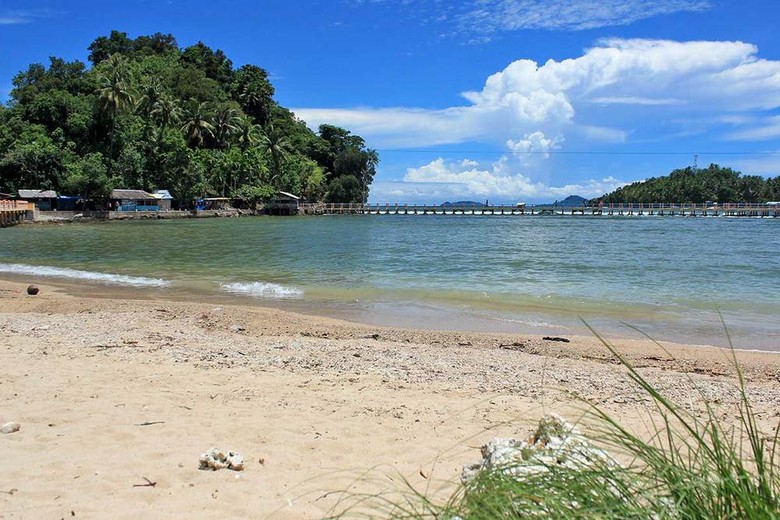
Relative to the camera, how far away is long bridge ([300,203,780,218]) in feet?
308

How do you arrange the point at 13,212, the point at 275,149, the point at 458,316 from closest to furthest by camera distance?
the point at 458,316, the point at 13,212, the point at 275,149

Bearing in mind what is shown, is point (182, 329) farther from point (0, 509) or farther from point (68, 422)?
point (0, 509)

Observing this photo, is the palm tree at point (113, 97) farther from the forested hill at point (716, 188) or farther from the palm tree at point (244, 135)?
the forested hill at point (716, 188)

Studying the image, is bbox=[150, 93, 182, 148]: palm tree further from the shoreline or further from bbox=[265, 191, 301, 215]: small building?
the shoreline

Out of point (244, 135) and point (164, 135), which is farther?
point (244, 135)

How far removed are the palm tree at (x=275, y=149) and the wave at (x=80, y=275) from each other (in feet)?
231

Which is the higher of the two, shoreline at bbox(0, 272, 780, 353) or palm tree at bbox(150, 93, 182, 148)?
palm tree at bbox(150, 93, 182, 148)

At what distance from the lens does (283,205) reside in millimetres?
89312

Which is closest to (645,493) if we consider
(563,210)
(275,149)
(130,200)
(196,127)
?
(130,200)

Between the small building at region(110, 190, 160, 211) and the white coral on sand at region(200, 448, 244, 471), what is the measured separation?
69.1 metres

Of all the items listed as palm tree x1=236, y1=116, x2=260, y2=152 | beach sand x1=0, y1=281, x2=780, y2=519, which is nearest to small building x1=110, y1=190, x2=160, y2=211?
palm tree x1=236, y1=116, x2=260, y2=152

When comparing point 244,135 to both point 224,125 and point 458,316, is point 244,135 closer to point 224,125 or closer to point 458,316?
point 224,125

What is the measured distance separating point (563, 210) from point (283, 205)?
176 ft

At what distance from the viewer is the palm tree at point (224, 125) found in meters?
86.9
